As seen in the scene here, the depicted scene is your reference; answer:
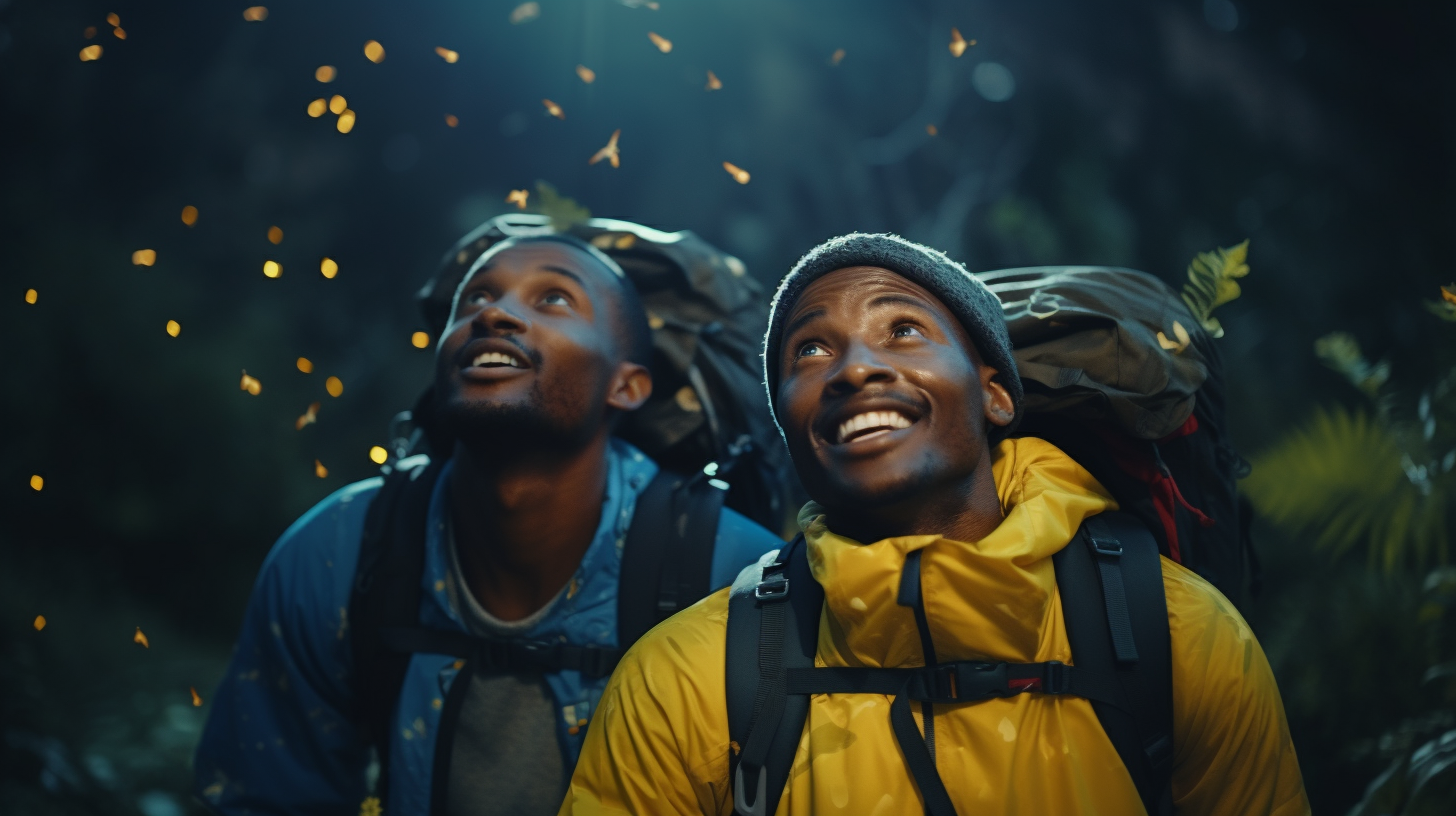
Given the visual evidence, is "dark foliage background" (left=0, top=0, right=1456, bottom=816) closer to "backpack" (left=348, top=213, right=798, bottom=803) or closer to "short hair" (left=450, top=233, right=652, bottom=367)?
"backpack" (left=348, top=213, right=798, bottom=803)

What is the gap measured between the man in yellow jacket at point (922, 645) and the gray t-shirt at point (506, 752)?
892 millimetres

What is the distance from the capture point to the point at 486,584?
3443 millimetres

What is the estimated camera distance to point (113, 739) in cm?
779

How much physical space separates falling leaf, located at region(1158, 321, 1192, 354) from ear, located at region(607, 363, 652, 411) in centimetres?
177

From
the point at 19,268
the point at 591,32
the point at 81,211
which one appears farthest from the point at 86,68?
the point at 591,32

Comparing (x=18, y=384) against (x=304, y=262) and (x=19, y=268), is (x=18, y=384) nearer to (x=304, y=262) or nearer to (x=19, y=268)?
(x=19, y=268)

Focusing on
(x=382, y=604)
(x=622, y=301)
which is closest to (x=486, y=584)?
(x=382, y=604)

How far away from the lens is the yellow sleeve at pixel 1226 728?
222 cm

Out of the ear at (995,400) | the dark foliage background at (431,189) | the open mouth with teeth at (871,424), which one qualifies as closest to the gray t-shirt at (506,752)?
the open mouth with teeth at (871,424)

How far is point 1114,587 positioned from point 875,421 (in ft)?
2.10

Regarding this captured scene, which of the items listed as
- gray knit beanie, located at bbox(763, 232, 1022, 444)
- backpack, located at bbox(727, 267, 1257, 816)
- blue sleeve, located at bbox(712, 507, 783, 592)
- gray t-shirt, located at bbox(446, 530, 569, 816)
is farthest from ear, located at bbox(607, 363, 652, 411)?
backpack, located at bbox(727, 267, 1257, 816)

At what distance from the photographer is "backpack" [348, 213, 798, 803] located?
3.26 metres

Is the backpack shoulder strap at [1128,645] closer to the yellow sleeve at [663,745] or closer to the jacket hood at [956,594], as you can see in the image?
the jacket hood at [956,594]

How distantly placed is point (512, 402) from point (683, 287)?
0.98 m
